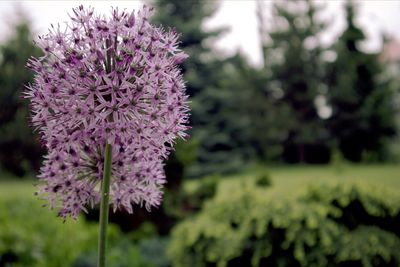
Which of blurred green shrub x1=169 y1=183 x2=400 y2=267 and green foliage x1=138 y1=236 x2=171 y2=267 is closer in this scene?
blurred green shrub x1=169 y1=183 x2=400 y2=267

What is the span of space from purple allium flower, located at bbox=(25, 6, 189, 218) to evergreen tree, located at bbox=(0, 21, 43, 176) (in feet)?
48.7

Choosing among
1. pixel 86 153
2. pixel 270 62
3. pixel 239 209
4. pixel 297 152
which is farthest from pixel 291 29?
pixel 86 153

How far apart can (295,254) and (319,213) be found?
399 millimetres

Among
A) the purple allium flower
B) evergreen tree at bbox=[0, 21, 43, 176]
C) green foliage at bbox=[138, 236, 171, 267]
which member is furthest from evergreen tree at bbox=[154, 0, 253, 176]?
the purple allium flower

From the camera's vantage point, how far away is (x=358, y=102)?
20047 millimetres

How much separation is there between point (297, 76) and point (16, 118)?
13027 millimetres

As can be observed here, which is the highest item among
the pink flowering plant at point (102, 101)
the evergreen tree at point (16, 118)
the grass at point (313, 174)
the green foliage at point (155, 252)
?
the evergreen tree at point (16, 118)

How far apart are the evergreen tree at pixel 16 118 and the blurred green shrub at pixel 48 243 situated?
9.13m

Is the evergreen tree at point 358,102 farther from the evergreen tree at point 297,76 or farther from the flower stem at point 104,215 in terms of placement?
the flower stem at point 104,215

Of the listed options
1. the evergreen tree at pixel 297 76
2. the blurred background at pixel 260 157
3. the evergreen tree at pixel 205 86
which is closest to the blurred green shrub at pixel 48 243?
the blurred background at pixel 260 157

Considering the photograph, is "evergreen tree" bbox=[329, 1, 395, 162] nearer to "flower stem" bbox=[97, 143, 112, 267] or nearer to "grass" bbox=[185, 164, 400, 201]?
"grass" bbox=[185, 164, 400, 201]

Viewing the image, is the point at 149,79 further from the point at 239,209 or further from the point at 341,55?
the point at 341,55

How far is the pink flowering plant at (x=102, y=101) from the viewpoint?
1.18 meters

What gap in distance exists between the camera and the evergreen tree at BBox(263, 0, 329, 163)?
20.8 m
